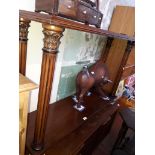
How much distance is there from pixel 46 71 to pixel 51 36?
6.3 inches

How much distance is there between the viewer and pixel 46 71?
0.66 metres

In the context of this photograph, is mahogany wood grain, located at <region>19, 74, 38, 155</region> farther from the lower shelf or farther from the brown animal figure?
the brown animal figure

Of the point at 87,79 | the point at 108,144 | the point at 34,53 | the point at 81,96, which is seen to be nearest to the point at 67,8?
the point at 34,53

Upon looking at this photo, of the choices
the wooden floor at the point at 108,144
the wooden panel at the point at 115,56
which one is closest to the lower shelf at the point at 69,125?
the wooden floor at the point at 108,144

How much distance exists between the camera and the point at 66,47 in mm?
1298

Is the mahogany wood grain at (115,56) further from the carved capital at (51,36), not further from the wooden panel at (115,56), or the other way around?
the carved capital at (51,36)

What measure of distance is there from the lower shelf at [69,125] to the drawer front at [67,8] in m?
0.78

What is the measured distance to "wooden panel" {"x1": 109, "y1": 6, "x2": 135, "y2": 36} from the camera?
171 cm

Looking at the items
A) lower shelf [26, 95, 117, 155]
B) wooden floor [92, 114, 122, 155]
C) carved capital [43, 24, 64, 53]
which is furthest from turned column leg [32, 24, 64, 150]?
wooden floor [92, 114, 122, 155]

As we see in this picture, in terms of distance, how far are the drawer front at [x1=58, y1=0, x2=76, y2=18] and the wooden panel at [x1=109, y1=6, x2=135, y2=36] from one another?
3.74 feet

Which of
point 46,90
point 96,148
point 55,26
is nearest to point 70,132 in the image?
point 46,90

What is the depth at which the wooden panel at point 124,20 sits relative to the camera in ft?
5.61

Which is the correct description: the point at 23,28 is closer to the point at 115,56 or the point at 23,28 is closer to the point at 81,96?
the point at 81,96
